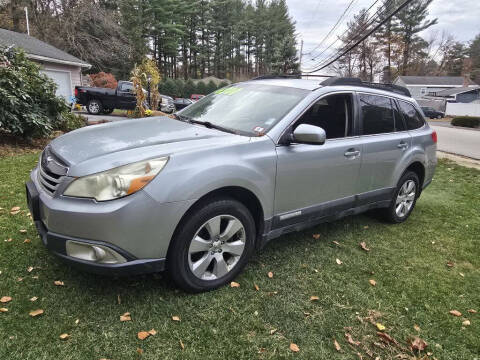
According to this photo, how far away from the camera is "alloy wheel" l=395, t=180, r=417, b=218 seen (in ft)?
14.9

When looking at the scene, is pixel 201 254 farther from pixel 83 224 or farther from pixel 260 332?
pixel 83 224

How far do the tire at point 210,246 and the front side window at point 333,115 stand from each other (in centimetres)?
116

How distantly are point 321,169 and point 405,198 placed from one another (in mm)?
1925

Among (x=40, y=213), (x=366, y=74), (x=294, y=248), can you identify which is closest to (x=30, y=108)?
(x=40, y=213)

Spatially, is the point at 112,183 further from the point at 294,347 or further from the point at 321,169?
the point at 321,169

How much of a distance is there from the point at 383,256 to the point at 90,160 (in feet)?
9.82

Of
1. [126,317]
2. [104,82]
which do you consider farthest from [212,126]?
[104,82]

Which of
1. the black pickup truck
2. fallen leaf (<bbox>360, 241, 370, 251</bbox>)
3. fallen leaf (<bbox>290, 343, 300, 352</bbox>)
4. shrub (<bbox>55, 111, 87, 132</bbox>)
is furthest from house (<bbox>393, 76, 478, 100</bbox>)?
fallen leaf (<bbox>290, 343, 300, 352</bbox>)

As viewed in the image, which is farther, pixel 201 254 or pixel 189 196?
pixel 201 254

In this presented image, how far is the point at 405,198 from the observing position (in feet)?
15.2

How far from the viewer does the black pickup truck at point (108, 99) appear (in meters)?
18.3

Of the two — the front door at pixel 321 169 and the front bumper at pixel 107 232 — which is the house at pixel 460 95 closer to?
the front door at pixel 321 169

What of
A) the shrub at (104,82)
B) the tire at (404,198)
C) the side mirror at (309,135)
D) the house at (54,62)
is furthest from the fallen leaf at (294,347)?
the shrub at (104,82)

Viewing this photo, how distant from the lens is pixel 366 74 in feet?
195
